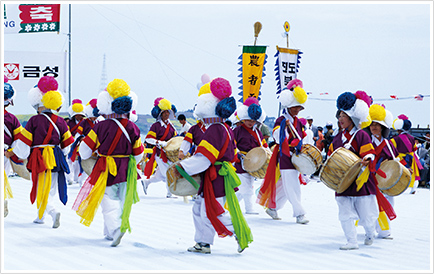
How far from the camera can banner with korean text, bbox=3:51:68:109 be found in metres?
12.2

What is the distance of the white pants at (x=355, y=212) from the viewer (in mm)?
5703

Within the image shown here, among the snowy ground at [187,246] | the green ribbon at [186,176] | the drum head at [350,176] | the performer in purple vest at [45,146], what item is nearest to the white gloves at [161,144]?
the snowy ground at [187,246]

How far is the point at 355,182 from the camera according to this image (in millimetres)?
5711

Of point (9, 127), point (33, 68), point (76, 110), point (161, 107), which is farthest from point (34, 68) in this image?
point (9, 127)

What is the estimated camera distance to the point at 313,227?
7.12 m

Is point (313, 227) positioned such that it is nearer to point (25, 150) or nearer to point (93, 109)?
point (25, 150)

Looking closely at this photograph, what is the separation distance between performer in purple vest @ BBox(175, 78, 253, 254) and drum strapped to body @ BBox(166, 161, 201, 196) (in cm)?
8

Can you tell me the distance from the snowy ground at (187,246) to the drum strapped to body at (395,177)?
0.61 meters

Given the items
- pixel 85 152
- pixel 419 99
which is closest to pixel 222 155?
pixel 85 152

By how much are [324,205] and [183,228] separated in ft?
11.3

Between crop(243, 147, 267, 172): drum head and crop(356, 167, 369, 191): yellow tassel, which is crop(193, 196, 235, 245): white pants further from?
crop(243, 147, 267, 172): drum head

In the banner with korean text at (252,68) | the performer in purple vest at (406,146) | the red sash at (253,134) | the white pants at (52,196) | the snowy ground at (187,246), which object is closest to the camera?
the snowy ground at (187,246)

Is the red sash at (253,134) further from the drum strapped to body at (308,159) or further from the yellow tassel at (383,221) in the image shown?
the yellow tassel at (383,221)

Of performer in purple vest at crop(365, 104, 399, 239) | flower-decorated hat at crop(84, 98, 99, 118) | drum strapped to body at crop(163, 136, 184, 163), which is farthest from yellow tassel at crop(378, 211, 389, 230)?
flower-decorated hat at crop(84, 98, 99, 118)
